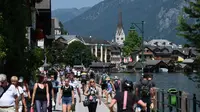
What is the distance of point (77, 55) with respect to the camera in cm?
18412

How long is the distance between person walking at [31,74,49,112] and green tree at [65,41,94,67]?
483 ft

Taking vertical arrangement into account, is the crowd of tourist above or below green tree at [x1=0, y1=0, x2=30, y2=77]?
below

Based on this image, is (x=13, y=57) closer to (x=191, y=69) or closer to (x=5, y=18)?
(x=5, y=18)

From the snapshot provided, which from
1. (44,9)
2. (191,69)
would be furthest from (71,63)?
(191,69)

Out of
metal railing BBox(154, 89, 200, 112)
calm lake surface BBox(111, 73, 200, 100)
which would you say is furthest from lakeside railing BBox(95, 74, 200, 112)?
calm lake surface BBox(111, 73, 200, 100)

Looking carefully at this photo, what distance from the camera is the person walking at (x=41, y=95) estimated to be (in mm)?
16922

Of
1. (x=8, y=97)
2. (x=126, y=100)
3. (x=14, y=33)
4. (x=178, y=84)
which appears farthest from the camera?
(x=178, y=84)

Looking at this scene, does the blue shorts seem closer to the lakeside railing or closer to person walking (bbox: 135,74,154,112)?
person walking (bbox: 135,74,154,112)

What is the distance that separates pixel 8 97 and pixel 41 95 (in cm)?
412

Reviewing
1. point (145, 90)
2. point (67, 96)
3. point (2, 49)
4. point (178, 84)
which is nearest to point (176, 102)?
point (145, 90)

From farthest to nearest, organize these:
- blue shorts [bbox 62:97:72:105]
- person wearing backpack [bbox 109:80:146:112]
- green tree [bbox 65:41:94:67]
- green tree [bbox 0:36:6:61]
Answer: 1. green tree [bbox 65:41:94:67]
2. blue shorts [bbox 62:97:72:105]
3. green tree [bbox 0:36:6:61]
4. person wearing backpack [bbox 109:80:146:112]

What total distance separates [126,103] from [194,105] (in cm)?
424

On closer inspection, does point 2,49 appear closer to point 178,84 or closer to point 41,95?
point 41,95

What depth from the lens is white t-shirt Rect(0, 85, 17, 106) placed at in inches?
509
